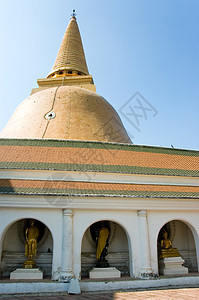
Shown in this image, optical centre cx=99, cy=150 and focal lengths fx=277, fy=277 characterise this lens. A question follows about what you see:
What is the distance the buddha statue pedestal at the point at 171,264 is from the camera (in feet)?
31.6

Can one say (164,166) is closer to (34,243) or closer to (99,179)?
(99,179)

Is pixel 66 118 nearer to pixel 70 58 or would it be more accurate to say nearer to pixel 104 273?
pixel 104 273

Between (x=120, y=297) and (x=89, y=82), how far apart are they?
18.3 metres

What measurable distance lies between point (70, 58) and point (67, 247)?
20.4 metres

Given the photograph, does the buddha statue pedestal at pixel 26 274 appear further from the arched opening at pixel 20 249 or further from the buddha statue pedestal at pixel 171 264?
the buddha statue pedestal at pixel 171 264

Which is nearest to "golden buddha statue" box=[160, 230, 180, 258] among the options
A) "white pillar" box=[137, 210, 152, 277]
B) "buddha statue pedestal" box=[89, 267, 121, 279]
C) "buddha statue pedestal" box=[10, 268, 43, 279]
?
"white pillar" box=[137, 210, 152, 277]

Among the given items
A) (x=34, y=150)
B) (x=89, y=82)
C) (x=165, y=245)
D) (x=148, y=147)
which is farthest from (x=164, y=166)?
(x=89, y=82)

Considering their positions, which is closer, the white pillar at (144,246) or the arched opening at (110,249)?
the white pillar at (144,246)

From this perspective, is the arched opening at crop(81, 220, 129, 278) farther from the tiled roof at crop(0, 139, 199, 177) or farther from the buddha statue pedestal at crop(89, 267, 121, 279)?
the tiled roof at crop(0, 139, 199, 177)

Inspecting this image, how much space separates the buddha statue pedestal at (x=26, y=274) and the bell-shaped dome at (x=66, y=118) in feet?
25.2

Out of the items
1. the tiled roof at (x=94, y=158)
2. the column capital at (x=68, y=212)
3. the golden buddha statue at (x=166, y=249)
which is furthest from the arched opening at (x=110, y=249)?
the tiled roof at (x=94, y=158)

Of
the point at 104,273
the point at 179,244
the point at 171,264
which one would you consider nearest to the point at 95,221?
the point at 104,273

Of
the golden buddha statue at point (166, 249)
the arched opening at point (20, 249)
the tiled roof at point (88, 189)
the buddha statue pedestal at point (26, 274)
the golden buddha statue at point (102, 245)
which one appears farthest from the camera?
the golden buddha statue at point (166, 249)

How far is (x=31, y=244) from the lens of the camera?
9.16 m
